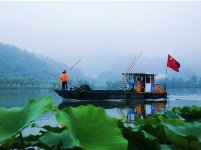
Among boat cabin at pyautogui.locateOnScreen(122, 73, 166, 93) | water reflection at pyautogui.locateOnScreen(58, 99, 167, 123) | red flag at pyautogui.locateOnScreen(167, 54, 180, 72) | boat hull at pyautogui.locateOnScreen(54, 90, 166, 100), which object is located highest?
red flag at pyautogui.locateOnScreen(167, 54, 180, 72)

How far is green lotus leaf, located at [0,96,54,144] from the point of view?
3.22ft

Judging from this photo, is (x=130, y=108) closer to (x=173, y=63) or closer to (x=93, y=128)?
(x=173, y=63)

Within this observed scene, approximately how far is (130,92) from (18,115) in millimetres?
20400

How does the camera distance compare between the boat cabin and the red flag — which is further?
the boat cabin

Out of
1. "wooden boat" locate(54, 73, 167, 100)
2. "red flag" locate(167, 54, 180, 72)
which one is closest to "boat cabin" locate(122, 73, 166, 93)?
"wooden boat" locate(54, 73, 167, 100)

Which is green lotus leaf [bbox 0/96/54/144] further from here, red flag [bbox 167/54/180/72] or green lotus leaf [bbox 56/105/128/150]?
red flag [bbox 167/54/180/72]

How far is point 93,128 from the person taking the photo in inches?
36.7

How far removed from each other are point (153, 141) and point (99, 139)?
258mm

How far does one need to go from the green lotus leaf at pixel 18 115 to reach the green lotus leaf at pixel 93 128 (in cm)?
10

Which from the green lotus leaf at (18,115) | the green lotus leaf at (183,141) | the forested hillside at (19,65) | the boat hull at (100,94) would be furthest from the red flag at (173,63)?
the forested hillside at (19,65)

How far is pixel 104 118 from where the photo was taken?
949mm

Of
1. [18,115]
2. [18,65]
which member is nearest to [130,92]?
[18,115]

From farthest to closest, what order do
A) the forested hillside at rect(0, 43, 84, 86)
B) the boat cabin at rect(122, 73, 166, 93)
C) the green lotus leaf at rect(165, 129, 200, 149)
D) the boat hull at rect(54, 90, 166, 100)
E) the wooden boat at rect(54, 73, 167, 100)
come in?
the forested hillside at rect(0, 43, 84, 86), the boat cabin at rect(122, 73, 166, 93), the wooden boat at rect(54, 73, 167, 100), the boat hull at rect(54, 90, 166, 100), the green lotus leaf at rect(165, 129, 200, 149)

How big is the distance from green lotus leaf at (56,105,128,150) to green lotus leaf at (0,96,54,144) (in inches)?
3.9
